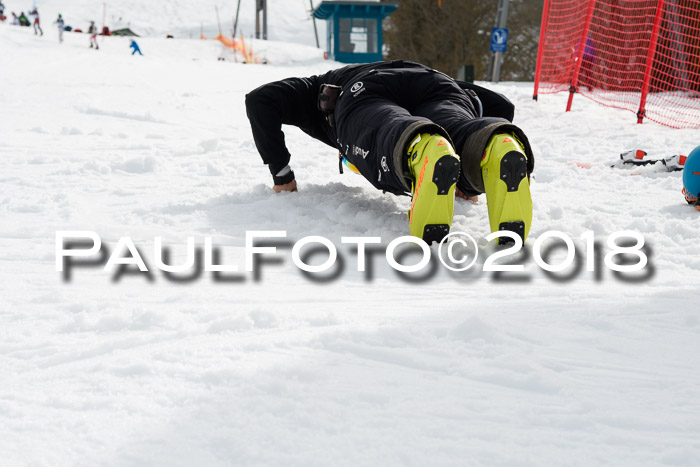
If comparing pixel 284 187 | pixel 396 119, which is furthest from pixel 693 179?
pixel 284 187

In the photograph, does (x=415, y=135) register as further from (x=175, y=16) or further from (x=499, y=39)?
(x=175, y=16)

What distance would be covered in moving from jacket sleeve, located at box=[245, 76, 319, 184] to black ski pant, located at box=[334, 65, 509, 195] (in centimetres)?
33

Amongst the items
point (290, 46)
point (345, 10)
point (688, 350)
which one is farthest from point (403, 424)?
point (290, 46)

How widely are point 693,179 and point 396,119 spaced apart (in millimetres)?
1314

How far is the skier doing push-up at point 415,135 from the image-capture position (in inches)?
75.6

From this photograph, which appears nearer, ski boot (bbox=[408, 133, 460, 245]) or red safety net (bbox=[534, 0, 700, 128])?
ski boot (bbox=[408, 133, 460, 245])

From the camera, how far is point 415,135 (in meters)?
1.99

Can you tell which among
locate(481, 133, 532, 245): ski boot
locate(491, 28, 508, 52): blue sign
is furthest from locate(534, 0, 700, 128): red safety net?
locate(481, 133, 532, 245): ski boot

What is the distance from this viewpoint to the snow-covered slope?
4394 cm

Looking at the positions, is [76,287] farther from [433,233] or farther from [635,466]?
[635,466]

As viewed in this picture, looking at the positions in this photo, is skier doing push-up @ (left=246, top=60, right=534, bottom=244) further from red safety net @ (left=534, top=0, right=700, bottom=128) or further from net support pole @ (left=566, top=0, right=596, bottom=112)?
red safety net @ (left=534, top=0, right=700, bottom=128)

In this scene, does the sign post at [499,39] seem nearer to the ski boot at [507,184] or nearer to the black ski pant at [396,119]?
the black ski pant at [396,119]

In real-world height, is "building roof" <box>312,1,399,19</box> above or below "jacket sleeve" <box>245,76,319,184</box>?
above

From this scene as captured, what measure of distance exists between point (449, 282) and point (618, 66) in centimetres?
724
